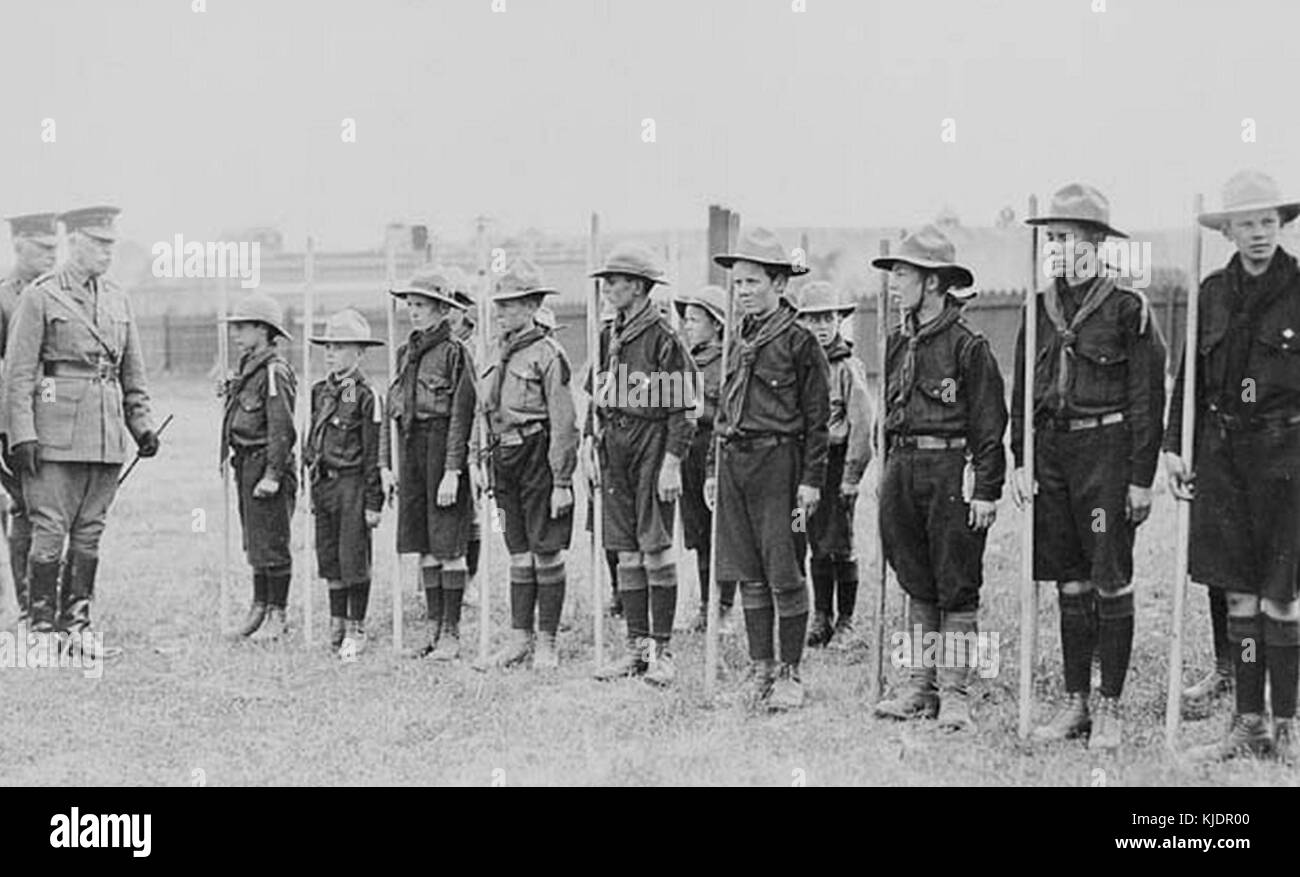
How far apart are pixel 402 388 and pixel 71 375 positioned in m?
1.41

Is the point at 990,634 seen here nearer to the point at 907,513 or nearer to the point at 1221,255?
the point at 907,513

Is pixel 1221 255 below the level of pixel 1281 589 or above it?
above

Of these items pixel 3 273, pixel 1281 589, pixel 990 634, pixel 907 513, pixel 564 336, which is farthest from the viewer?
pixel 564 336

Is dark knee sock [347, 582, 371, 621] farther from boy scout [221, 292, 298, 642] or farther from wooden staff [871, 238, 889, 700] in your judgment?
wooden staff [871, 238, 889, 700]

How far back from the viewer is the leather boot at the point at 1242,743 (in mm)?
4508

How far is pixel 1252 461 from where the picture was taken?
14.8 ft

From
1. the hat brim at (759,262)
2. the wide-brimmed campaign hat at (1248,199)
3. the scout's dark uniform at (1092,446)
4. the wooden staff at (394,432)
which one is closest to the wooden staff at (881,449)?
the hat brim at (759,262)

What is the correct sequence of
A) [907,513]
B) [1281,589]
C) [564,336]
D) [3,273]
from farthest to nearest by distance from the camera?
[564,336]
[3,273]
[907,513]
[1281,589]

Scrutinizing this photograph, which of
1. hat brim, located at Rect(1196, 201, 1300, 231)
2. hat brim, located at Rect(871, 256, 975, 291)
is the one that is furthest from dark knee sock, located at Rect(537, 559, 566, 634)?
hat brim, located at Rect(1196, 201, 1300, 231)

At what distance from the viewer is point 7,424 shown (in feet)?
19.8

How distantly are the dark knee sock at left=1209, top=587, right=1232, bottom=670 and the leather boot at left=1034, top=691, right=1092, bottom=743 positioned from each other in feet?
2.62

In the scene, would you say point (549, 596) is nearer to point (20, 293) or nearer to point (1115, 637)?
point (1115, 637)

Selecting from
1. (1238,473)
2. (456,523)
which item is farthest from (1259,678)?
(456,523)

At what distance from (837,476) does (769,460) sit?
1.16m
